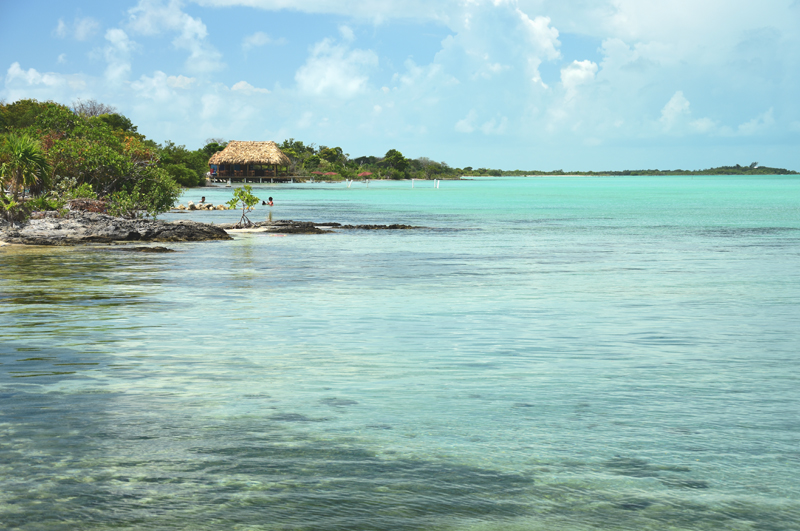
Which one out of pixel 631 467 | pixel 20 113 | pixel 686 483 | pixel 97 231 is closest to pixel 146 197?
pixel 97 231

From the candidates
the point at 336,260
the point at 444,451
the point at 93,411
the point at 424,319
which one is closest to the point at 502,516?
the point at 444,451

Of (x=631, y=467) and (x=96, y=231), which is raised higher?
(x=96, y=231)

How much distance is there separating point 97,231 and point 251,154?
291 feet

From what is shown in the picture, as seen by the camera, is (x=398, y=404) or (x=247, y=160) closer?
(x=398, y=404)

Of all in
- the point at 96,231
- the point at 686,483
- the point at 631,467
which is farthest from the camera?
the point at 96,231

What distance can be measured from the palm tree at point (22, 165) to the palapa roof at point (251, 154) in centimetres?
8516

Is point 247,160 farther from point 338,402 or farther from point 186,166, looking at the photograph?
point 338,402

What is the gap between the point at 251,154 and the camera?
383 ft

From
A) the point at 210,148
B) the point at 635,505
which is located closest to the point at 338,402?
the point at 635,505

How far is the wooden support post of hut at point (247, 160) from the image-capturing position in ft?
381

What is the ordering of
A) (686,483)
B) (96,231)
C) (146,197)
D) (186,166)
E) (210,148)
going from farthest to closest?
(210,148) < (186,166) < (146,197) < (96,231) < (686,483)

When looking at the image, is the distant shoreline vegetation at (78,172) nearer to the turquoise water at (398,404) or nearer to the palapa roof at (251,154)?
the turquoise water at (398,404)

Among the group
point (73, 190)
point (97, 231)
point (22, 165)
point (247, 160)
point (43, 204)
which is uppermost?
point (247, 160)

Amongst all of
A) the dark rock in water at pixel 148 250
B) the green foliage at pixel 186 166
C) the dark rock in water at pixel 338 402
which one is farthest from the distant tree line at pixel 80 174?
the green foliage at pixel 186 166
